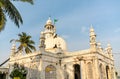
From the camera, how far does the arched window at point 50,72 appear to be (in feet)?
92.5

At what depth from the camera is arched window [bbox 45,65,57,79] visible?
92.5 feet

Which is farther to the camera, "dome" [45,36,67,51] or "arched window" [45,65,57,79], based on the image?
"dome" [45,36,67,51]

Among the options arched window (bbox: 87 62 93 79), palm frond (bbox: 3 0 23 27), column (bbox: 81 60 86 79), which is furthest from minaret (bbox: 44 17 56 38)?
palm frond (bbox: 3 0 23 27)

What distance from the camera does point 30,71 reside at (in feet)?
95.1

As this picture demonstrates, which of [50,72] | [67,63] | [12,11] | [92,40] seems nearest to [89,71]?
[67,63]

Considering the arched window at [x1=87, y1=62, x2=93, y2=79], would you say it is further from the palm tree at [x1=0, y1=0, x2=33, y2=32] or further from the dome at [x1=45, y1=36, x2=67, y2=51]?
the palm tree at [x1=0, y1=0, x2=33, y2=32]

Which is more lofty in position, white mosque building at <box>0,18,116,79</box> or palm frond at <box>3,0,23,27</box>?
palm frond at <box>3,0,23,27</box>

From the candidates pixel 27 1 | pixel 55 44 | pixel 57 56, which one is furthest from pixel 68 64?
pixel 27 1

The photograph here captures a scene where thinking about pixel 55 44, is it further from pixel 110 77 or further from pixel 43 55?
pixel 110 77

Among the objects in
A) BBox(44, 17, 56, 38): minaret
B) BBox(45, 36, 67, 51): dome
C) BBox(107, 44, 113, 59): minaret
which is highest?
BBox(44, 17, 56, 38): minaret

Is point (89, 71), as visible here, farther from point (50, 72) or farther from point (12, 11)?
point (12, 11)

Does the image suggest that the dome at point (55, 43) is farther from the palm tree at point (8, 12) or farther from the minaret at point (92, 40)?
the palm tree at point (8, 12)

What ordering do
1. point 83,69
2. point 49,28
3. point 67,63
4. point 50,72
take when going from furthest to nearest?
point 49,28
point 67,63
point 50,72
point 83,69

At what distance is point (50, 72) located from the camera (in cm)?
2886
